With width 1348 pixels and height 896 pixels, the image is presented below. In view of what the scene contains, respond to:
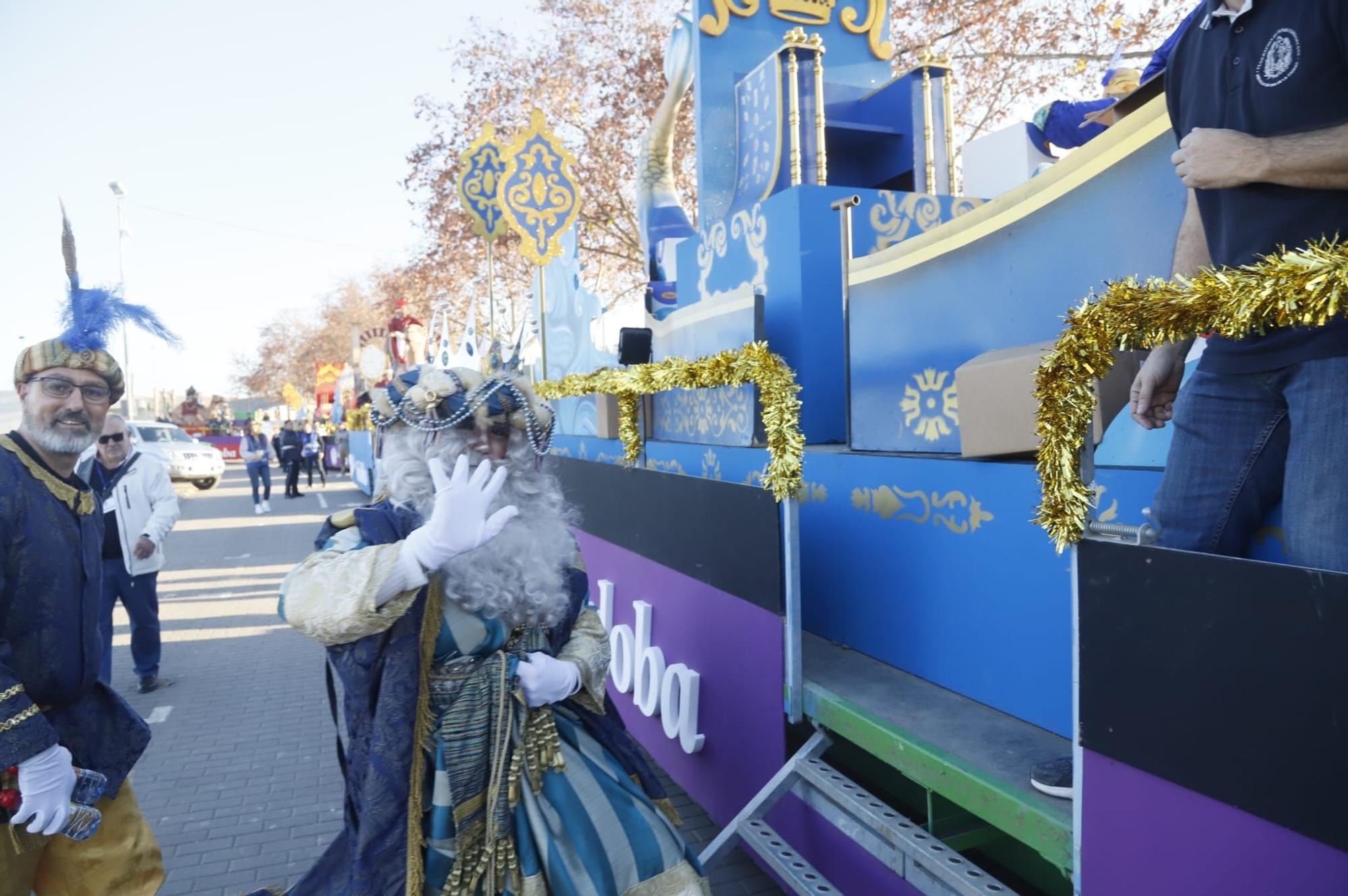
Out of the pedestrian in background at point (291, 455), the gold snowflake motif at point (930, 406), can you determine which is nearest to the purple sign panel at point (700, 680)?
the gold snowflake motif at point (930, 406)

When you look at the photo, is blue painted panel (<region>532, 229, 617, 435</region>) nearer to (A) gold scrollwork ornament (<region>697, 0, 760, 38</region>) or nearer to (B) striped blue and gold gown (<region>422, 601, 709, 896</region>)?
(A) gold scrollwork ornament (<region>697, 0, 760, 38</region>)

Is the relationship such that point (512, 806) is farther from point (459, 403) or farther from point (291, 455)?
point (291, 455)

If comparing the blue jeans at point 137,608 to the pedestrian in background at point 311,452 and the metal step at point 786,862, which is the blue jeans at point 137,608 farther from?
the pedestrian in background at point 311,452

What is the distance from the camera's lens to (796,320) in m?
3.91

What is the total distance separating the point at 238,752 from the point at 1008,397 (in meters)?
4.39

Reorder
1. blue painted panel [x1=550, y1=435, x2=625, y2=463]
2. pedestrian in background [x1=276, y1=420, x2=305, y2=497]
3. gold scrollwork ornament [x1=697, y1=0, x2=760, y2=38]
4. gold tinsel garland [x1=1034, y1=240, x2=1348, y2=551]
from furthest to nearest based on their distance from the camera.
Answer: pedestrian in background [x1=276, y1=420, x2=305, y2=497]
gold scrollwork ornament [x1=697, y1=0, x2=760, y2=38]
blue painted panel [x1=550, y1=435, x2=625, y2=463]
gold tinsel garland [x1=1034, y1=240, x2=1348, y2=551]

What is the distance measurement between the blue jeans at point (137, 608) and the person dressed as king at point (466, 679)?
378cm

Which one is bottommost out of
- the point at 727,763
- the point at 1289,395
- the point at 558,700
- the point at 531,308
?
the point at 727,763

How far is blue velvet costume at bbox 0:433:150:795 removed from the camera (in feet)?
7.01

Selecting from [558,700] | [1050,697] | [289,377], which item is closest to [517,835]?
[558,700]

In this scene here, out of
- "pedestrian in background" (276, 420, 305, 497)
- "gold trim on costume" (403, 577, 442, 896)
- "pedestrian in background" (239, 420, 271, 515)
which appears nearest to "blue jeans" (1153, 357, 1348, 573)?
"gold trim on costume" (403, 577, 442, 896)

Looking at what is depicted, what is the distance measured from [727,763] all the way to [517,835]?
1.11 meters

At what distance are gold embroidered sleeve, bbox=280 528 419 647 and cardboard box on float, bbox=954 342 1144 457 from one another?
144cm

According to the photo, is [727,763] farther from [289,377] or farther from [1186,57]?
[289,377]
